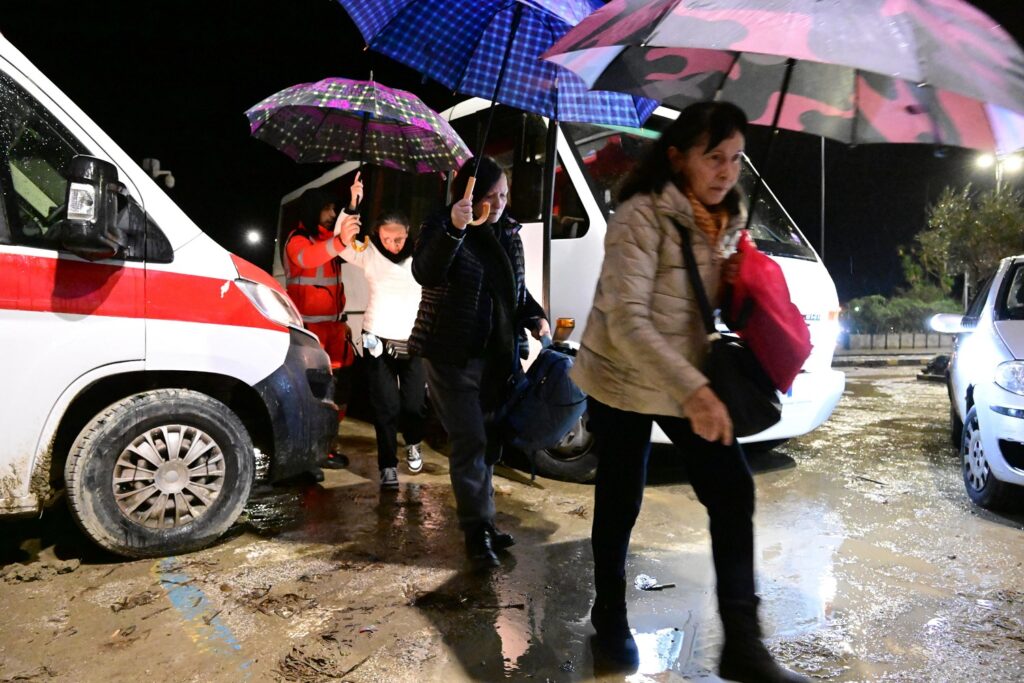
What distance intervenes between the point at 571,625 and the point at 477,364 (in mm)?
1189

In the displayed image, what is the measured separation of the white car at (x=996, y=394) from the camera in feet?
13.2

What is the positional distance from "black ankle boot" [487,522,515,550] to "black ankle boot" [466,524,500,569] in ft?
0.14

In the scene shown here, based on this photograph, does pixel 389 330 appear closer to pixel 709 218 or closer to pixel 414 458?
pixel 414 458

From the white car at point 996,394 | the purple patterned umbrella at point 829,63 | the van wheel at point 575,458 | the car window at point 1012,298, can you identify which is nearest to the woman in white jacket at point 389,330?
the van wheel at point 575,458

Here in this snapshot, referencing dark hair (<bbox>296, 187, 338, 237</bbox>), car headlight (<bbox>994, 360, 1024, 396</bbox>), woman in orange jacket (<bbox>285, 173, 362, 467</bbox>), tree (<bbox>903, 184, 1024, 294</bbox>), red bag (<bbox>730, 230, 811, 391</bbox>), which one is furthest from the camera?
tree (<bbox>903, 184, 1024, 294</bbox>)

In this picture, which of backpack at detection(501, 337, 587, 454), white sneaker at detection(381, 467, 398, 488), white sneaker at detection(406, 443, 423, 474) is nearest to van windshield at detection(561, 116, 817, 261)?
backpack at detection(501, 337, 587, 454)

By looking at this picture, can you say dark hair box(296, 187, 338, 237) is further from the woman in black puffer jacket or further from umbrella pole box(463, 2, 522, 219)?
the woman in black puffer jacket

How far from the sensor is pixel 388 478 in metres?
4.59

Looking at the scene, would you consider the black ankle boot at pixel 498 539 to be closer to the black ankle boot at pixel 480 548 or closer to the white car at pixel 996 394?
the black ankle boot at pixel 480 548

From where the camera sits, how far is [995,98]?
1.94 m

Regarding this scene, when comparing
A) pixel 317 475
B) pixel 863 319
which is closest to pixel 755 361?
pixel 317 475

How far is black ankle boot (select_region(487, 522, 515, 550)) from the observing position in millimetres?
3405

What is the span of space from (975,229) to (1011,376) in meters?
19.2

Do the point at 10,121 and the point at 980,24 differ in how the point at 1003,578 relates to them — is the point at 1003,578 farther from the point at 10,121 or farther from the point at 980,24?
the point at 10,121
